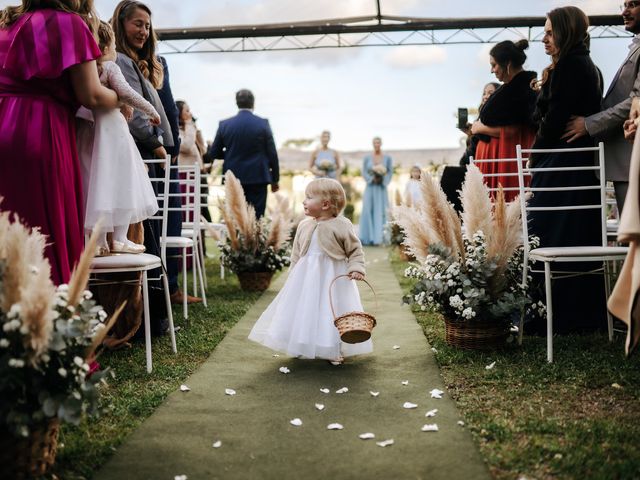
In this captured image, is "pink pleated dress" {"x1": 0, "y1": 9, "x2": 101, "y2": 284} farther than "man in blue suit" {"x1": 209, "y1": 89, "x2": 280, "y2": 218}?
No

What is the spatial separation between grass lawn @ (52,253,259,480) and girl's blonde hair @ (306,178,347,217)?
1.13m

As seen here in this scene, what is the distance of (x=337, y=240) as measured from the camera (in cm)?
374

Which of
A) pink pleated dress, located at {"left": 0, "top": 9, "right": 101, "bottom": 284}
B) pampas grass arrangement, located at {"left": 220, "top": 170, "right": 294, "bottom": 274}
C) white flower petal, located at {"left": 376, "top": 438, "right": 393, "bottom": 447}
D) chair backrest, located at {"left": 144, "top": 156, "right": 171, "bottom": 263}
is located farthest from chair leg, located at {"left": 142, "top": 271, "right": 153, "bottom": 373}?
pampas grass arrangement, located at {"left": 220, "top": 170, "right": 294, "bottom": 274}

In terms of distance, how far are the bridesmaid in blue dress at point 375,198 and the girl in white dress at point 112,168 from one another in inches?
361

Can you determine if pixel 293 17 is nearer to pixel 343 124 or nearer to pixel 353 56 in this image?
pixel 353 56

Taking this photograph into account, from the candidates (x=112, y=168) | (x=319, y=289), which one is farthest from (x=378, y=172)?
(x=112, y=168)

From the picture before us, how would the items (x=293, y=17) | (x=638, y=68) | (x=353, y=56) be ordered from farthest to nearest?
(x=353, y=56)
(x=293, y=17)
(x=638, y=68)

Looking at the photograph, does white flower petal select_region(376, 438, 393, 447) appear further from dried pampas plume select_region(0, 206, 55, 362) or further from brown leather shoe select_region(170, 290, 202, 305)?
brown leather shoe select_region(170, 290, 202, 305)

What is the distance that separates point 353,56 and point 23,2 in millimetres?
10102

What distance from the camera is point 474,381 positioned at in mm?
3260

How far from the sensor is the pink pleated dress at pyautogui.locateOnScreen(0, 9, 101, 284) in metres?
2.81

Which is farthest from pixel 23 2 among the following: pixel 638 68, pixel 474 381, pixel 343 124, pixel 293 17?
pixel 343 124

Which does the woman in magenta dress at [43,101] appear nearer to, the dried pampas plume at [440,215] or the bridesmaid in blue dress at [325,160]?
the dried pampas plume at [440,215]

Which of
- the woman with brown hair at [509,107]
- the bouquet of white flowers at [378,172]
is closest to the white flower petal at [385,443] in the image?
the woman with brown hair at [509,107]
